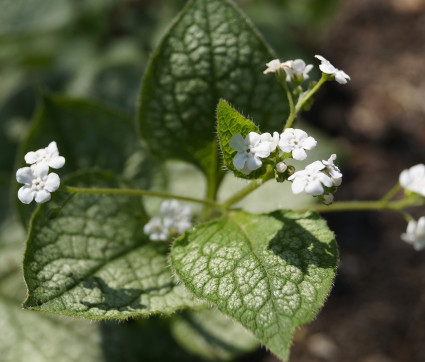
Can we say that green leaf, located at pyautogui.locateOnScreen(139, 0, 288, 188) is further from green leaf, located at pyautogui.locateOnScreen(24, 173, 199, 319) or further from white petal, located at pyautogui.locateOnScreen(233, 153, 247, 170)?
white petal, located at pyautogui.locateOnScreen(233, 153, 247, 170)

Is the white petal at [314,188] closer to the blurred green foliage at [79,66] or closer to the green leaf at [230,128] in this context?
the green leaf at [230,128]

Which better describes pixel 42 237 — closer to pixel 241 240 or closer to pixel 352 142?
pixel 241 240

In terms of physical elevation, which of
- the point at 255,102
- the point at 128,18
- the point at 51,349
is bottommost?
the point at 51,349

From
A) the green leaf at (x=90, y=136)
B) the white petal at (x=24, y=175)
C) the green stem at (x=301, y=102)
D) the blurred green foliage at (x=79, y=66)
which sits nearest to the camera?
the white petal at (x=24, y=175)

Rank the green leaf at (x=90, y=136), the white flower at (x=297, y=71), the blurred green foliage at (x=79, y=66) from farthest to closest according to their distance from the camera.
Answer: the blurred green foliage at (x=79, y=66) → the green leaf at (x=90, y=136) → the white flower at (x=297, y=71)

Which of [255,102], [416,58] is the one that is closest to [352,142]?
[416,58]

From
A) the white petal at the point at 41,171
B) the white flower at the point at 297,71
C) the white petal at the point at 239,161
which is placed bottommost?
the white petal at the point at 41,171

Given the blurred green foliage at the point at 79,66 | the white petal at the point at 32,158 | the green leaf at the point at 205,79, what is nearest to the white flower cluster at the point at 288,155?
the green leaf at the point at 205,79

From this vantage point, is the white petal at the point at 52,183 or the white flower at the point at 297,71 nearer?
the white petal at the point at 52,183
